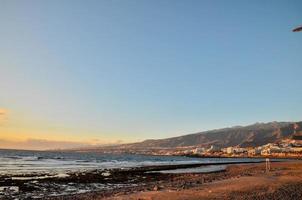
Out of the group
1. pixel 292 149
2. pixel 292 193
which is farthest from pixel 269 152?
pixel 292 193

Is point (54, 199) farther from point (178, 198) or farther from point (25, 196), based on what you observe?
point (178, 198)

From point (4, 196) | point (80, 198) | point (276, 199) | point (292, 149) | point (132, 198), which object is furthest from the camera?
point (292, 149)

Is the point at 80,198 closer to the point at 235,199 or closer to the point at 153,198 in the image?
the point at 153,198

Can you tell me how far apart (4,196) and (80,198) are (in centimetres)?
639

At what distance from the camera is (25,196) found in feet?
76.3

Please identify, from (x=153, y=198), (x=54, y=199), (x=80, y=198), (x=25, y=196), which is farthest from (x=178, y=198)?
(x=25, y=196)

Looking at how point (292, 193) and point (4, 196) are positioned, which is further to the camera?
point (4, 196)

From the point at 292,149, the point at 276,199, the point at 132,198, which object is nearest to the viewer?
the point at 276,199

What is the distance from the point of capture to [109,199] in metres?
18.9

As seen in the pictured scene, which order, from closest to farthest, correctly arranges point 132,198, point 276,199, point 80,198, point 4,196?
point 276,199 < point 132,198 < point 80,198 < point 4,196

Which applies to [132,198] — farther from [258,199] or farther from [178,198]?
[258,199]

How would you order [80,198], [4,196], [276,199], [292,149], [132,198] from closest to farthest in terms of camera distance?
[276,199], [132,198], [80,198], [4,196], [292,149]

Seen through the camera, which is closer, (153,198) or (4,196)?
(153,198)

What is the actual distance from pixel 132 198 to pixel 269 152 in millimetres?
196376
